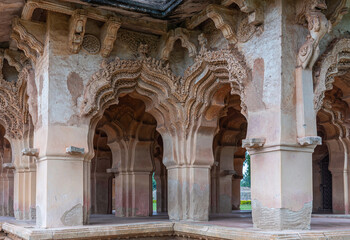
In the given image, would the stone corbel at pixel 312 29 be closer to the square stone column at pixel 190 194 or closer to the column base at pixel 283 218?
the column base at pixel 283 218

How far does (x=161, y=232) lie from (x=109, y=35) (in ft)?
11.4

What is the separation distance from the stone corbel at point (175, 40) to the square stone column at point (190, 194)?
81.5 inches

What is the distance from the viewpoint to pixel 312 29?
6.58m

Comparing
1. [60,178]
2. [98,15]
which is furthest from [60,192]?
[98,15]

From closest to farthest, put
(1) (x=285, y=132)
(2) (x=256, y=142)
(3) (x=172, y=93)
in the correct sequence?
1. (1) (x=285, y=132)
2. (2) (x=256, y=142)
3. (3) (x=172, y=93)

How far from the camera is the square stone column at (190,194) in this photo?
8516mm

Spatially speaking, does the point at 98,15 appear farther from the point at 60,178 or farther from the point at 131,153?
the point at 131,153

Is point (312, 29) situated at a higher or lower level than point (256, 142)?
higher

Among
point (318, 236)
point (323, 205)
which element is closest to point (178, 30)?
point (318, 236)

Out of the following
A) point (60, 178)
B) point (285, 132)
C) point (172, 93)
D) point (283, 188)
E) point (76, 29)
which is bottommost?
point (283, 188)

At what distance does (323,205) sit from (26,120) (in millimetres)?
8106

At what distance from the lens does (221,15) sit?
24.8ft

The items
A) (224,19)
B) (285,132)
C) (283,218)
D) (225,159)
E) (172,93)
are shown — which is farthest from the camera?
(225,159)

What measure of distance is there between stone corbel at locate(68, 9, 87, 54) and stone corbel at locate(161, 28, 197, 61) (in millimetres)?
1619
